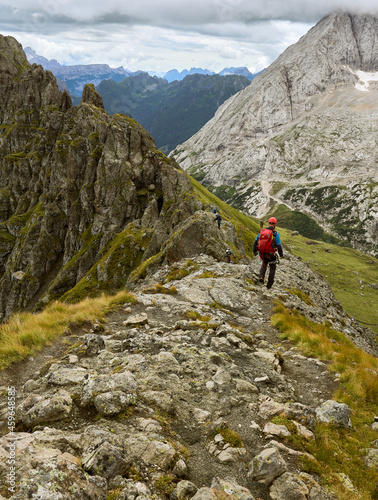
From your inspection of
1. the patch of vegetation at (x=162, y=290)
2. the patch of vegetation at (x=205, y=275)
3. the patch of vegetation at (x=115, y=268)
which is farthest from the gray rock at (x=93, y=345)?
the patch of vegetation at (x=115, y=268)

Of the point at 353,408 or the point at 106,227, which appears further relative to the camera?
the point at 106,227

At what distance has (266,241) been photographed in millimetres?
21078

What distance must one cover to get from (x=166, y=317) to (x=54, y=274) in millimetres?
100945

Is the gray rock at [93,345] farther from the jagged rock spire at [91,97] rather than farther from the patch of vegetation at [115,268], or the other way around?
the jagged rock spire at [91,97]

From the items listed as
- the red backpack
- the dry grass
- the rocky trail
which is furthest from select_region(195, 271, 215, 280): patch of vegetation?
the rocky trail

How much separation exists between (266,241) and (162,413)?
14.7m

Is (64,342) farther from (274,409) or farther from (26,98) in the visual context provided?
(26,98)

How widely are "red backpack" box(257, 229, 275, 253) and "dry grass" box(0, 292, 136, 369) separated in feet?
35.0

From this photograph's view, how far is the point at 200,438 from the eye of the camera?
8.38 metres

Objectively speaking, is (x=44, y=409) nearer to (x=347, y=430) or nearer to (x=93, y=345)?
(x=93, y=345)

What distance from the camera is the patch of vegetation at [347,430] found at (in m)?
7.49

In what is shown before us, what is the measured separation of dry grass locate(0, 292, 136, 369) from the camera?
Answer: 11445 mm

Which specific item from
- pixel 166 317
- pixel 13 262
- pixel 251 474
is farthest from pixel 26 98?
pixel 251 474

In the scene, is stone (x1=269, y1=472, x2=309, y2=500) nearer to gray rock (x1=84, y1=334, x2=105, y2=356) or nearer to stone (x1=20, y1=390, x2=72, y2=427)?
stone (x1=20, y1=390, x2=72, y2=427)
